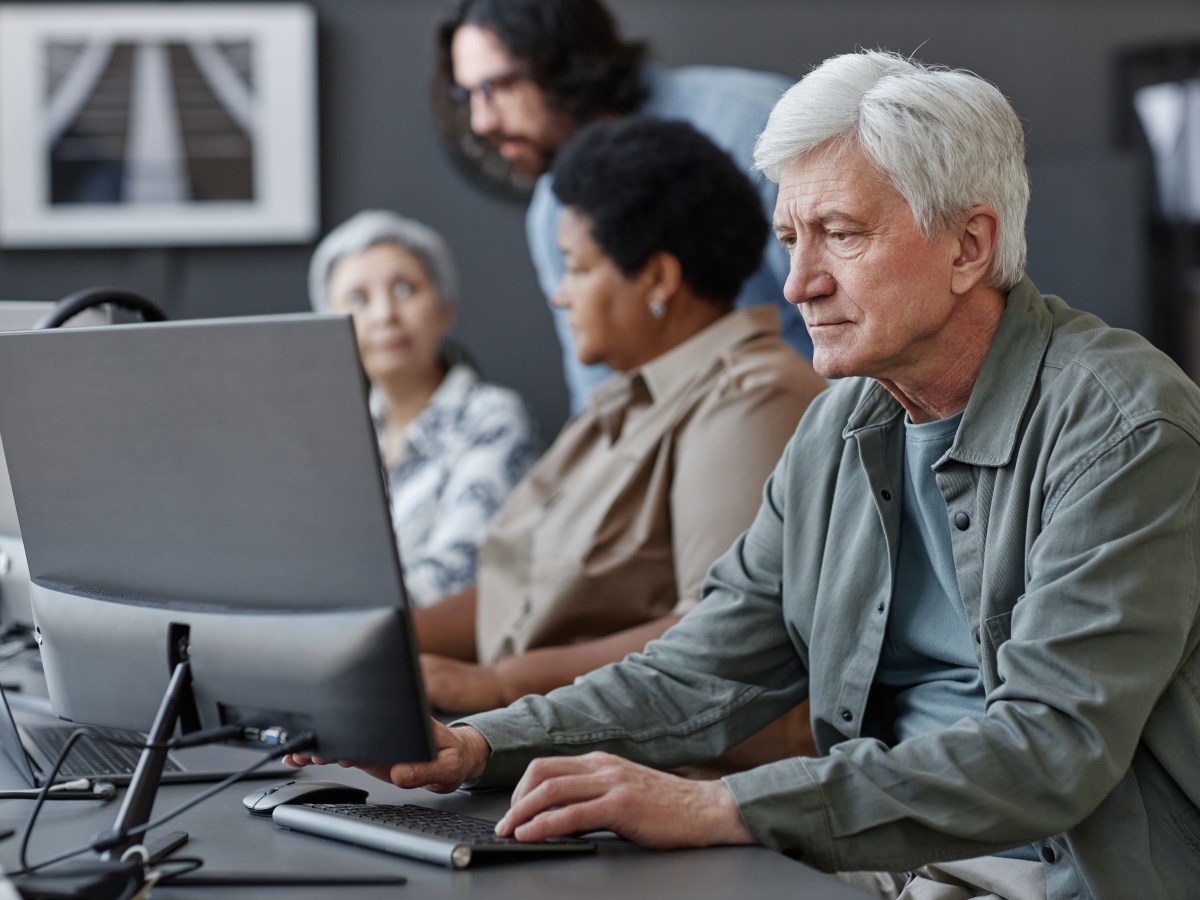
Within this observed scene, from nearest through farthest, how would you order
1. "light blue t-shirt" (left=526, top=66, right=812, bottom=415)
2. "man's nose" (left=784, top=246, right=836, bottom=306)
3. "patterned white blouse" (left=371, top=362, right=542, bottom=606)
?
"man's nose" (left=784, top=246, right=836, bottom=306)
"light blue t-shirt" (left=526, top=66, right=812, bottom=415)
"patterned white blouse" (left=371, top=362, right=542, bottom=606)

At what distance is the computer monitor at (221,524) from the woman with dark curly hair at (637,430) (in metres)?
0.73

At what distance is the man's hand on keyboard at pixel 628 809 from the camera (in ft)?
3.54

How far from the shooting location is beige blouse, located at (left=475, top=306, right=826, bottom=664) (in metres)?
1.83

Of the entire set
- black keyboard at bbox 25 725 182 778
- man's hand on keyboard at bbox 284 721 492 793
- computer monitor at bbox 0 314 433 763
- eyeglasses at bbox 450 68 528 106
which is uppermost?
eyeglasses at bbox 450 68 528 106

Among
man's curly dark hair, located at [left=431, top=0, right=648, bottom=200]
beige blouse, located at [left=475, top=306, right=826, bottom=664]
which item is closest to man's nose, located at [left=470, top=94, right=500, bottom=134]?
man's curly dark hair, located at [left=431, top=0, right=648, bottom=200]

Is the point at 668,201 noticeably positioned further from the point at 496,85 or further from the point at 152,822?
the point at 152,822

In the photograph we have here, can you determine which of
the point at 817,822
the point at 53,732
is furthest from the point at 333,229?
the point at 817,822

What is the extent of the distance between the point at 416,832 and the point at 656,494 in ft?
2.99

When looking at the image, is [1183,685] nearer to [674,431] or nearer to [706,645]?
[706,645]

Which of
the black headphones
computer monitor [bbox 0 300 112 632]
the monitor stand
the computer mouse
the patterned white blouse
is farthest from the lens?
the patterned white blouse

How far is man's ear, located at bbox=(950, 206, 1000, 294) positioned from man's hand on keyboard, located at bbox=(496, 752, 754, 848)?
20.3 inches

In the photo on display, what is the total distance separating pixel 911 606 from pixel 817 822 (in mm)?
357

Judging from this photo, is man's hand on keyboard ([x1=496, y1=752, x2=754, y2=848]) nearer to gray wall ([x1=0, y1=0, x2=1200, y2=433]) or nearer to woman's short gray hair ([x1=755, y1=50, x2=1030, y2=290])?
woman's short gray hair ([x1=755, y1=50, x2=1030, y2=290])

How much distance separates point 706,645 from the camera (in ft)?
4.73
